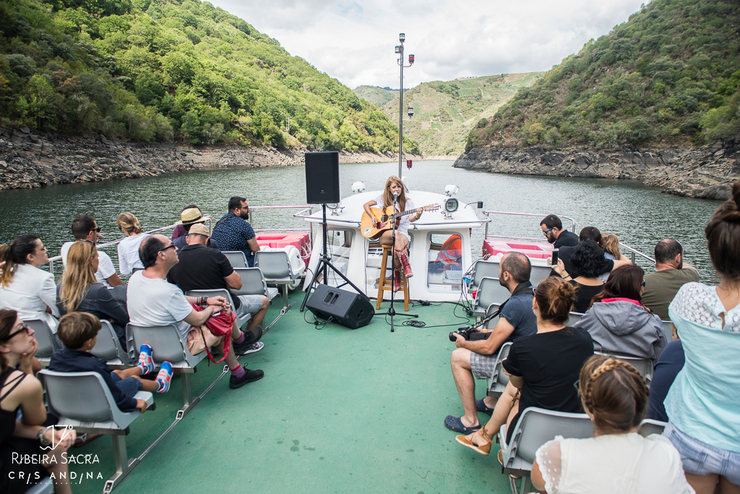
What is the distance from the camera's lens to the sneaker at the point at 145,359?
9.71 ft

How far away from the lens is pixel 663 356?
221 centimetres

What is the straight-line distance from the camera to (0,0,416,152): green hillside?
37.0 m

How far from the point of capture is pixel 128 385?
8.60ft

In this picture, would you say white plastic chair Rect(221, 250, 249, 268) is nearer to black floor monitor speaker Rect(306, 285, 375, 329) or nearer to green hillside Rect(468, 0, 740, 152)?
black floor monitor speaker Rect(306, 285, 375, 329)

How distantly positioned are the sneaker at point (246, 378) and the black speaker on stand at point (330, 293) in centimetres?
135

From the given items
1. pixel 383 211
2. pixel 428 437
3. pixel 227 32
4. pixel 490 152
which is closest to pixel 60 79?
pixel 383 211

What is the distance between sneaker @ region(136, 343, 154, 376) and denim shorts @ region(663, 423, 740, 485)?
338 centimetres

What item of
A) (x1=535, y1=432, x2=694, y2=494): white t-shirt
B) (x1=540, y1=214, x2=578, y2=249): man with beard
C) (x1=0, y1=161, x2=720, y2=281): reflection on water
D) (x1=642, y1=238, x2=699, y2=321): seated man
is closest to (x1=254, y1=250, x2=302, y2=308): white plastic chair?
(x1=540, y1=214, x2=578, y2=249): man with beard

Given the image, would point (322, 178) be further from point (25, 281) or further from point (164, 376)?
point (25, 281)

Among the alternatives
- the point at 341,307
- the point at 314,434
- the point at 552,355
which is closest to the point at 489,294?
the point at 341,307

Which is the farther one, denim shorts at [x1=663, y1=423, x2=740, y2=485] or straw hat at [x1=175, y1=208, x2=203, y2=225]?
straw hat at [x1=175, y1=208, x2=203, y2=225]

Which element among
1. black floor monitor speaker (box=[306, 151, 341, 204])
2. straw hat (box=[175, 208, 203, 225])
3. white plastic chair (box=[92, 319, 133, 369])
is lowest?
white plastic chair (box=[92, 319, 133, 369])

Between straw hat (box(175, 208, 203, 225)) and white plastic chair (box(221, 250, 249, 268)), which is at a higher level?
straw hat (box(175, 208, 203, 225))

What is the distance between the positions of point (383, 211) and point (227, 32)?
16297 cm
